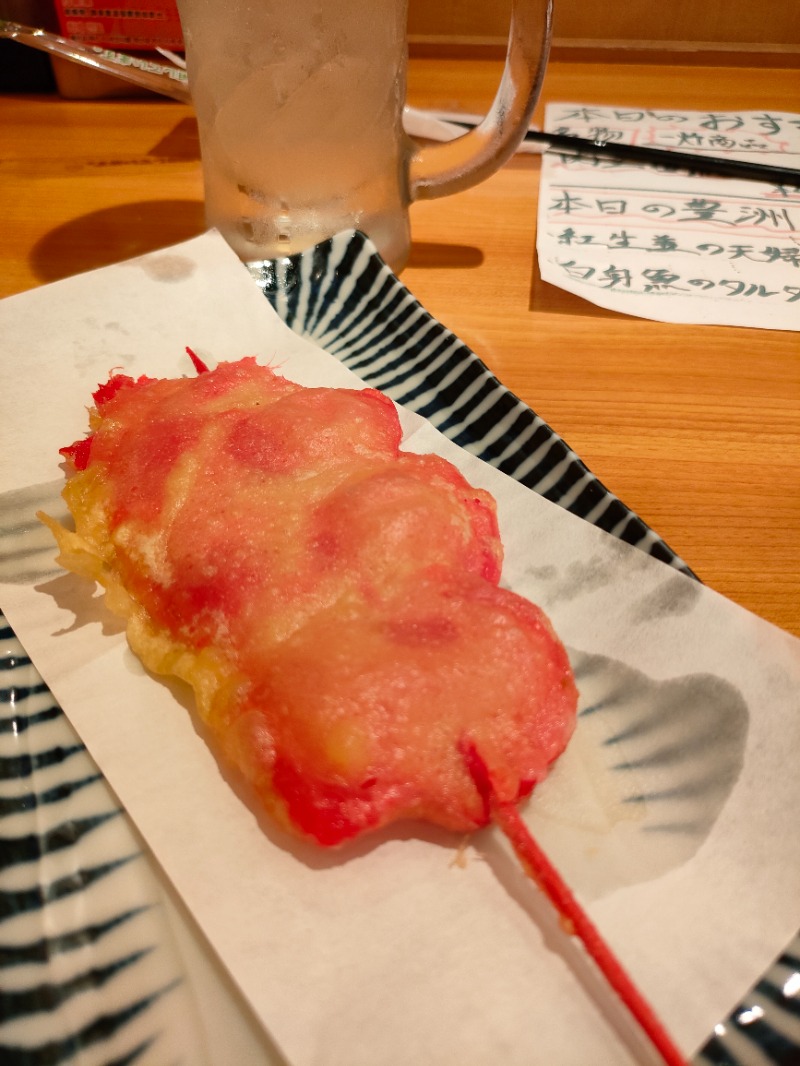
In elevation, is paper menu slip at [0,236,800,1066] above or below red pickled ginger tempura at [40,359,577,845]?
below

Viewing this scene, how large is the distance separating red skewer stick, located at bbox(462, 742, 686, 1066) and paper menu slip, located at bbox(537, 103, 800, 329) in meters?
1.01

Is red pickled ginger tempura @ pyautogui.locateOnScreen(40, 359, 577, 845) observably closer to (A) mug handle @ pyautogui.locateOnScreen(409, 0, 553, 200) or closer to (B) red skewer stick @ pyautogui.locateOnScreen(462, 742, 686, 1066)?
(B) red skewer stick @ pyautogui.locateOnScreen(462, 742, 686, 1066)

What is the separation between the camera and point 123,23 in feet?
6.55

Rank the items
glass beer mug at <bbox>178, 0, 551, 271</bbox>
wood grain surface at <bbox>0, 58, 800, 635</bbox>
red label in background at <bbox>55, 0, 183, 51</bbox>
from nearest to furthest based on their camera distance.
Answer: wood grain surface at <bbox>0, 58, 800, 635</bbox> → glass beer mug at <bbox>178, 0, 551, 271</bbox> → red label in background at <bbox>55, 0, 183, 51</bbox>

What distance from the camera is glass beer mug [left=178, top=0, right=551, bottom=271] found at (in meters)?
1.17

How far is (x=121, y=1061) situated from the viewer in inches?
22.5

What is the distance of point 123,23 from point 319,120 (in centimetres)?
113

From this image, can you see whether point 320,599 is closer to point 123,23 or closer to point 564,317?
point 564,317

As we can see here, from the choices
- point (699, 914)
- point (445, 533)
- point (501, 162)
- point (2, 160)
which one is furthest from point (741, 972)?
point (2, 160)

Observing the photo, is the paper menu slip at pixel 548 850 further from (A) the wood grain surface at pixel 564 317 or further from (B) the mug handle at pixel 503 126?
(B) the mug handle at pixel 503 126

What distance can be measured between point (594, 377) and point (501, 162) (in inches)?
16.3

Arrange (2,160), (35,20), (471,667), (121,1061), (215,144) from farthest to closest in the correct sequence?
(35,20)
(2,160)
(215,144)
(471,667)
(121,1061)

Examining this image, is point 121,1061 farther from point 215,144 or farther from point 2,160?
point 2,160

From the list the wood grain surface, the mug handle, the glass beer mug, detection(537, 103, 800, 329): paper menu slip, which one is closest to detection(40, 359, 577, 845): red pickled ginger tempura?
the wood grain surface
